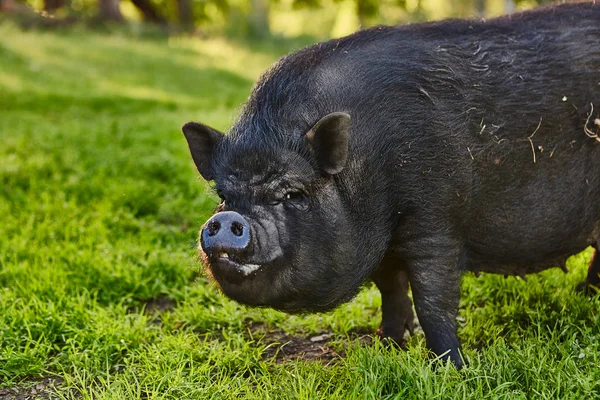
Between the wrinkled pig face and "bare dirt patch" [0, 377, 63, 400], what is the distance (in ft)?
4.12

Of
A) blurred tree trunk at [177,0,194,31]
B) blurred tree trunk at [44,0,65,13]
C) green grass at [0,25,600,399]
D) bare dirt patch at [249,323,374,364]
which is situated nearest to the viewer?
green grass at [0,25,600,399]

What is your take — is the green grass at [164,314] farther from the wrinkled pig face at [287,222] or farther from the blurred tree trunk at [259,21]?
the blurred tree trunk at [259,21]

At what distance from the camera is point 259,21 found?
25.2 metres

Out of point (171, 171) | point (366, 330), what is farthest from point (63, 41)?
point (366, 330)

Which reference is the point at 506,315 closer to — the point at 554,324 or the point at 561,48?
the point at 554,324

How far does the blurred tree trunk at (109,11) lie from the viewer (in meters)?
23.0

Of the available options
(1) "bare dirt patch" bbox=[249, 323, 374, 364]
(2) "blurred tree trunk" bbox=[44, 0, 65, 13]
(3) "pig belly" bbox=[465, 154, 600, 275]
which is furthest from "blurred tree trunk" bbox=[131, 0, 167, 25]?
(3) "pig belly" bbox=[465, 154, 600, 275]

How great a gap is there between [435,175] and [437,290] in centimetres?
59

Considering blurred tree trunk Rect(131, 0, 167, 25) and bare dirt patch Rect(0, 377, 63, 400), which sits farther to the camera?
blurred tree trunk Rect(131, 0, 167, 25)

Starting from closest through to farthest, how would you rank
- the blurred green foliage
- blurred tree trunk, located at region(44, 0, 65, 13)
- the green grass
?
the green grass, the blurred green foliage, blurred tree trunk, located at region(44, 0, 65, 13)

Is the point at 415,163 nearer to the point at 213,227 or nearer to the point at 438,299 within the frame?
the point at 438,299

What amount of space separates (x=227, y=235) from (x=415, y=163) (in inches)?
42.3

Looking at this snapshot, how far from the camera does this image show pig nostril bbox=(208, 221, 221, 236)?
10.2ft

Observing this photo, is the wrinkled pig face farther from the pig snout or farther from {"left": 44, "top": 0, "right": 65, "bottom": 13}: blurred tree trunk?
{"left": 44, "top": 0, "right": 65, "bottom": 13}: blurred tree trunk
